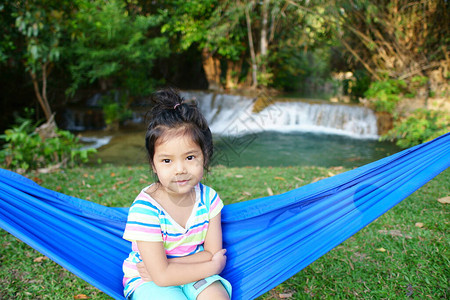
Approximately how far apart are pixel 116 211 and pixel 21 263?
754mm

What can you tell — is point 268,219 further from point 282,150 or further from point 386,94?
point 386,94

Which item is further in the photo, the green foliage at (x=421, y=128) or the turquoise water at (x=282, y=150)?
the green foliage at (x=421, y=128)

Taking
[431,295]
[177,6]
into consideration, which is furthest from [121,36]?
[431,295]

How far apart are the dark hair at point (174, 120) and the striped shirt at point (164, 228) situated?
5.9 inches

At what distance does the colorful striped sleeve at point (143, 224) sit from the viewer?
1.08 m

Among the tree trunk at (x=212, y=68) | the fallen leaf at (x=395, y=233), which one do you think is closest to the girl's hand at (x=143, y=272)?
the fallen leaf at (x=395, y=233)

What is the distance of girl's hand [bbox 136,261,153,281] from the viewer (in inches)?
45.3

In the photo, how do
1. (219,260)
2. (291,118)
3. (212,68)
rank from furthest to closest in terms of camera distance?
(212,68), (291,118), (219,260)

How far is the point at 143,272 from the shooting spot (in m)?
1.16

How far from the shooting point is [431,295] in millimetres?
1484

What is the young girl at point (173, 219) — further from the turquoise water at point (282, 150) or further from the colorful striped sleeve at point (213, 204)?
the turquoise water at point (282, 150)

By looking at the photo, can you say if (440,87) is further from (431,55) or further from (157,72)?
(157,72)

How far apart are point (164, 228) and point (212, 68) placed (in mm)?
10454

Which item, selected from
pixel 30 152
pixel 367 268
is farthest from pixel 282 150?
pixel 367 268
